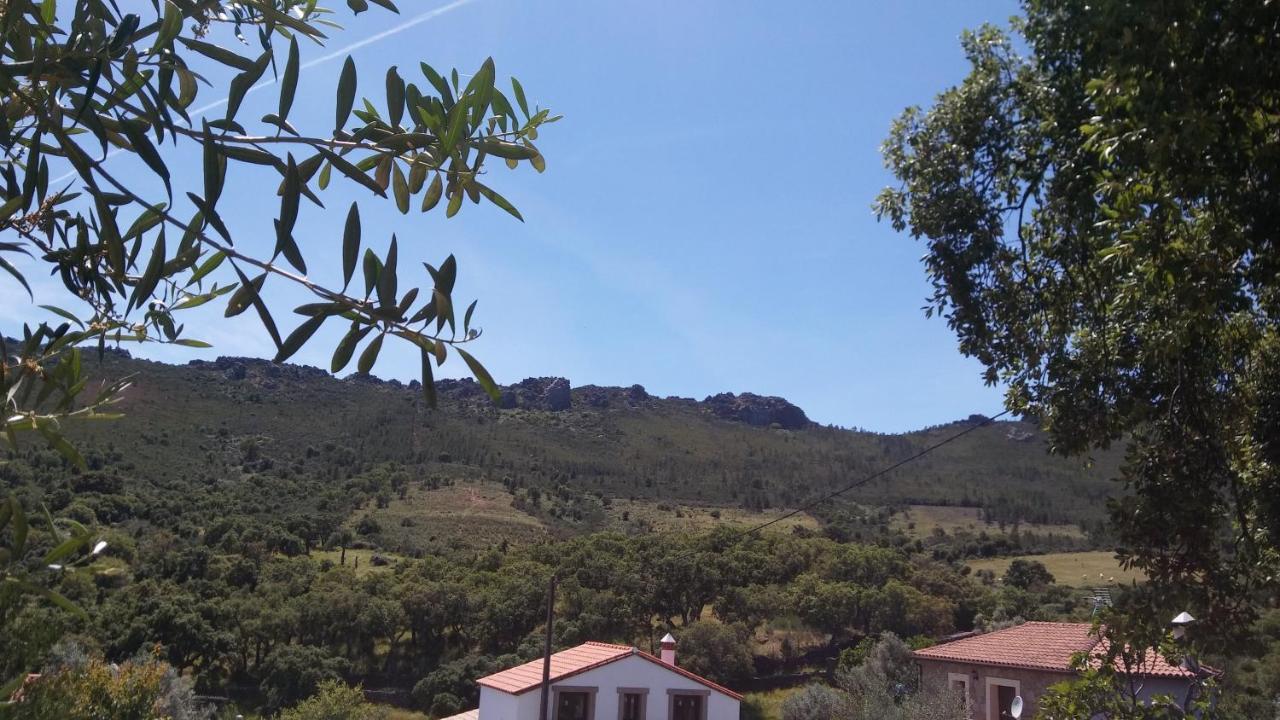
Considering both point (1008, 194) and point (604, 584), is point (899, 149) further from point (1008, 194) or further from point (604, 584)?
point (604, 584)

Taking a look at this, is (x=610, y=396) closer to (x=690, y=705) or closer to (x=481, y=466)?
(x=481, y=466)

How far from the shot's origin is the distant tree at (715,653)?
34.1 metres

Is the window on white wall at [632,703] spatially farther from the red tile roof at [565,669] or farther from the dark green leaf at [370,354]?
the dark green leaf at [370,354]

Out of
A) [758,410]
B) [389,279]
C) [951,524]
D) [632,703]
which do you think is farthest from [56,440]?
[758,410]

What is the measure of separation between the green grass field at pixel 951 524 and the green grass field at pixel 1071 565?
23.7ft

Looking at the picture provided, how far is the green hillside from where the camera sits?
5622cm

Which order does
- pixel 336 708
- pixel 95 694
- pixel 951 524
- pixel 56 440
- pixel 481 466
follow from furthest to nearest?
1. pixel 481 466
2. pixel 951 524
3. pixel 336 708
4. pixel 95 694
5. pixel 56 440

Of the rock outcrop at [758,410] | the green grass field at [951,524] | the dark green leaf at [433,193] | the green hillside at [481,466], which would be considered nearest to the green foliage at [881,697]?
the dark green leaf at [433,193]

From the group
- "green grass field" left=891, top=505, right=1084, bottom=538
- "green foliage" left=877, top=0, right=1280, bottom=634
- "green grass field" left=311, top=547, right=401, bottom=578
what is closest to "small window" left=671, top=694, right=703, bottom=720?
"green foliage" left=877, top=0, right=1280, bottom=634

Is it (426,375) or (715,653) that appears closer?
(426,375)

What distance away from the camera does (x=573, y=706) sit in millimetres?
20375

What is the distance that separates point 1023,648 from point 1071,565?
129 ft

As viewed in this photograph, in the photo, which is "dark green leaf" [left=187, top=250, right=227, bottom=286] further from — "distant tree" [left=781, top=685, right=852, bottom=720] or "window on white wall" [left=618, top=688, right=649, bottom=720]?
"distant tree" [left=781, top=685, right=852, bottom=720]

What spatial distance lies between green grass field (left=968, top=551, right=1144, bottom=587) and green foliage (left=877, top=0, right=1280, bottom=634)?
47347 millimetres
